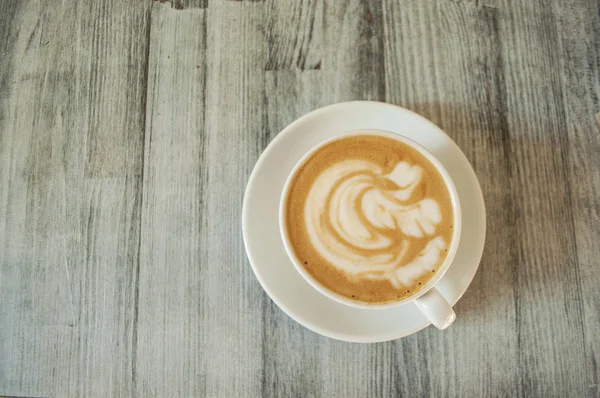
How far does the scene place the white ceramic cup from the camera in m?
0.81

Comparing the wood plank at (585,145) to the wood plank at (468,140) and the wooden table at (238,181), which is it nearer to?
the wooden table at (238,181)

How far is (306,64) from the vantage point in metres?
1.08

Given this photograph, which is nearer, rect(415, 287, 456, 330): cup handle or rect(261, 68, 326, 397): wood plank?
rect(415, 287, 456, 330): cup handle

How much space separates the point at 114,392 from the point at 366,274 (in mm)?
603

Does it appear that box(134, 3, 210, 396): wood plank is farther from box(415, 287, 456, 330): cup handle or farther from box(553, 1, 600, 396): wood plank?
box(553, 1, 600, 396): wood plank

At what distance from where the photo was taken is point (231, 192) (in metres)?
1.04

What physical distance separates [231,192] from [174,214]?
0.13 m

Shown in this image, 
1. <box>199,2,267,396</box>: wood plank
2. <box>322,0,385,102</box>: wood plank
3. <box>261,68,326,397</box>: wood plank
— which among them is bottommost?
<box>261,68,326,397</box>: wood plank

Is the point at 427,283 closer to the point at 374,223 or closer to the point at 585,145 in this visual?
the point at 374,223

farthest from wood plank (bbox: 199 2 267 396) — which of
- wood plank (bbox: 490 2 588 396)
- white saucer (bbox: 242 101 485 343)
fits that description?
wood plank (bbox: 490 2 588 396)

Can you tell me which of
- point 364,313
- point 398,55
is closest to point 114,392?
point 364,313

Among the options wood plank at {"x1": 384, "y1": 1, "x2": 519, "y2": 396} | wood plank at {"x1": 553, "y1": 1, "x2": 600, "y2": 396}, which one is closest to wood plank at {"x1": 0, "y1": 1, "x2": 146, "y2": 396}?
wood plank at {"x1": 384, "y1": 1, "x2": 519, "y2": 396}

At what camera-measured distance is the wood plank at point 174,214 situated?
3.32ft

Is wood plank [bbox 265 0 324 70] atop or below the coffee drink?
atop
